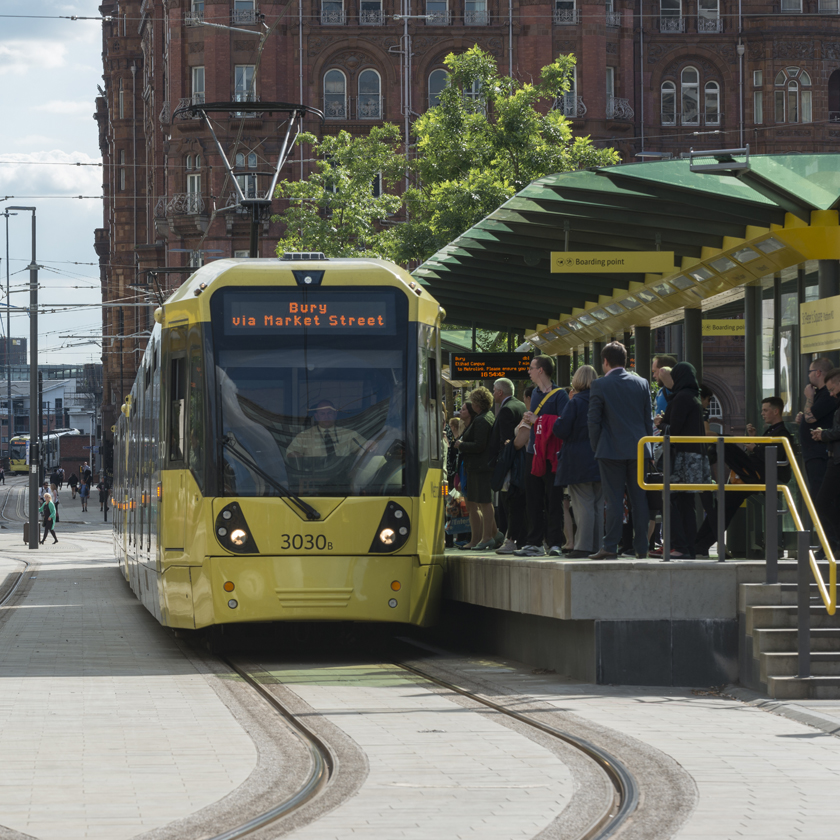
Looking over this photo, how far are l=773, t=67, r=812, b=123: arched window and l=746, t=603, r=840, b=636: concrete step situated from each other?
49.5m

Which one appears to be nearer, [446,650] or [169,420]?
[169,420]

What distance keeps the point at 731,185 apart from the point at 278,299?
3979 mm

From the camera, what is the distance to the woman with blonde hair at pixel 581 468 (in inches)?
470

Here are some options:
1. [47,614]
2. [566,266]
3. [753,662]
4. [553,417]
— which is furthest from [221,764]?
[47,614]

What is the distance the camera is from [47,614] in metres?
20.2

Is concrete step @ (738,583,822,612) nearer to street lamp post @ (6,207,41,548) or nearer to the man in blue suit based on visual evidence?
the man in blue suit

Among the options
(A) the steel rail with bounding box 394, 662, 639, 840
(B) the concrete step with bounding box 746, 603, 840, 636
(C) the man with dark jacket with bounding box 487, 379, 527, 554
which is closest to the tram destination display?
(C) the man with dark jacket with bounding box 487, 379, 527, 554

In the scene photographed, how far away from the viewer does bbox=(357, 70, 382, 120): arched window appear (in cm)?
5941

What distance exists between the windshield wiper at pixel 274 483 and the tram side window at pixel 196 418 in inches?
9.9

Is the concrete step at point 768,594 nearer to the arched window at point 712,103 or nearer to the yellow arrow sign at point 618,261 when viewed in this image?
the yellow arrow sign at point 618,261

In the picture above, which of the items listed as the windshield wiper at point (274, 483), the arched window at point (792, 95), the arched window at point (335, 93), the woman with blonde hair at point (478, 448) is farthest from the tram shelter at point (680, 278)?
the arched window at point (335, 93)

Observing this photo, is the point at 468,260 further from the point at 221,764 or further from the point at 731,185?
the point at 221,764

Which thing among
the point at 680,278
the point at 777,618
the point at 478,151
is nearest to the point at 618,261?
the point at 680,278

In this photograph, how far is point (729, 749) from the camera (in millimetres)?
8250
